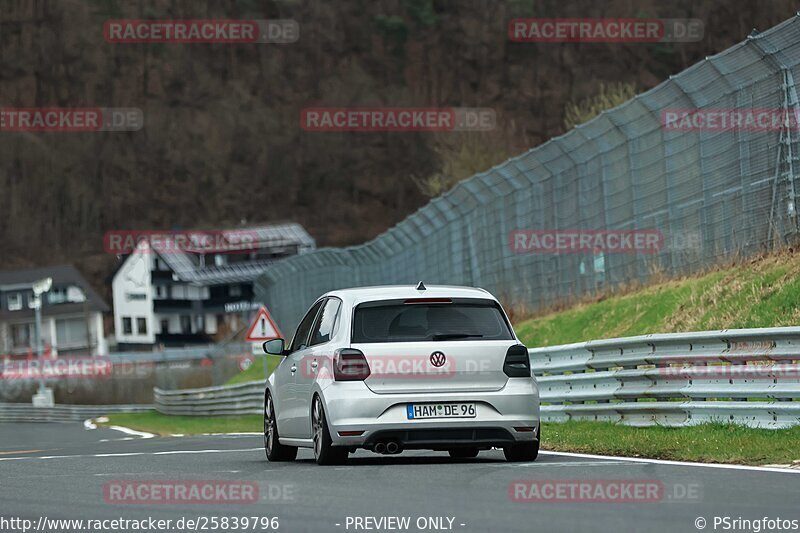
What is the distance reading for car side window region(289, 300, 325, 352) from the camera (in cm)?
1372

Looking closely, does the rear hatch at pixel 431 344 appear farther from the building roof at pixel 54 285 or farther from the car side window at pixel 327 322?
the building roof at pixel 54 285

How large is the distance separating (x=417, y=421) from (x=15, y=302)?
11591cm

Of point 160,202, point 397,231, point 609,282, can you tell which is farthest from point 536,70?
point 609,282

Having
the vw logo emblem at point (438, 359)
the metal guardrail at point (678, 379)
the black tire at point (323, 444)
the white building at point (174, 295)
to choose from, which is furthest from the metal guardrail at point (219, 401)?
the white building at point (174, 295)

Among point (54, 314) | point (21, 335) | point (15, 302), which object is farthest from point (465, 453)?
point (54, 314)

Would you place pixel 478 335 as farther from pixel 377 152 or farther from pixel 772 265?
pixel 377 152

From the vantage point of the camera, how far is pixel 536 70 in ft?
534

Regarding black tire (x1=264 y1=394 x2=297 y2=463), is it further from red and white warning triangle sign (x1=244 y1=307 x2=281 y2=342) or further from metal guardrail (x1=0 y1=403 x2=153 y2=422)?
metal guardrail (x1=0 y1=403 x2=153 y2=422)

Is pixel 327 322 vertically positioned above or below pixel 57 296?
below

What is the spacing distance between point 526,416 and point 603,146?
12619 millimetres

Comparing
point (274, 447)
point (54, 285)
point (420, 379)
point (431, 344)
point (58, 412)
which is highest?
point (54, 285)

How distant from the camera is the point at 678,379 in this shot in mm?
14398

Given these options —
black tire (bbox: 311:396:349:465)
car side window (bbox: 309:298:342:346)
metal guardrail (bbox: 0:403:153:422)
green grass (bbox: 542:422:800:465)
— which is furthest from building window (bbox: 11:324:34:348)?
black tire (bbox: 311:396:349:465)

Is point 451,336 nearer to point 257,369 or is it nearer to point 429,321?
point 429,321
